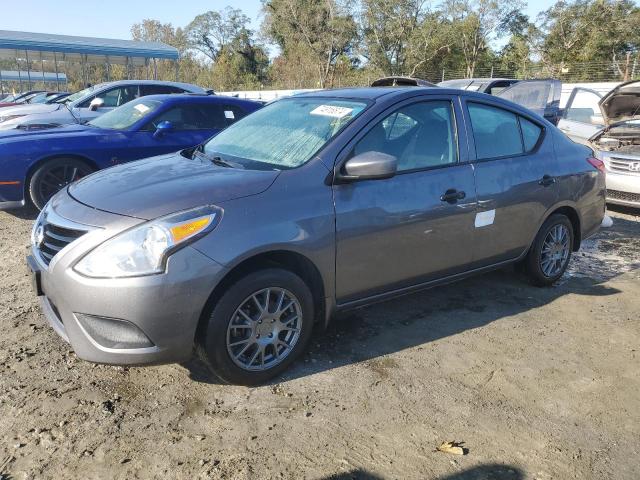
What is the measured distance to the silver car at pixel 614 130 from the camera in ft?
24.4

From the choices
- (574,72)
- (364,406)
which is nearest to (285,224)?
(364,406)

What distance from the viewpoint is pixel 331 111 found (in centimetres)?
356

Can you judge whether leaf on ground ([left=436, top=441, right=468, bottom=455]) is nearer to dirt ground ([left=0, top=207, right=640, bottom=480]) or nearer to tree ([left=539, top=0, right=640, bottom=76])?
dirt ground ([left=0, top=207, right=640, bottom=480])

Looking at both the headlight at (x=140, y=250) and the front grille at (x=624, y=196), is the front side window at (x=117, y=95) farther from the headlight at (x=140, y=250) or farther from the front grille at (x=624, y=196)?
the headlight at (x=140, y=250)

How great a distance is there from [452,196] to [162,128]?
4049 millimetres

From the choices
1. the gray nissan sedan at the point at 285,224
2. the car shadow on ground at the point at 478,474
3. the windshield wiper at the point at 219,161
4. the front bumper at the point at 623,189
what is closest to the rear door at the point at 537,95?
the front bumper at the point at 623,189

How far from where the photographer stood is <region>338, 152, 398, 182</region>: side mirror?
10.0 ft

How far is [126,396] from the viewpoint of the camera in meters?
2.88

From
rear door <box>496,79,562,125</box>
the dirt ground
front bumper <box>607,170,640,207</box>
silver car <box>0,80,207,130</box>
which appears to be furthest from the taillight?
silver car <box>0,80,207,130</box>

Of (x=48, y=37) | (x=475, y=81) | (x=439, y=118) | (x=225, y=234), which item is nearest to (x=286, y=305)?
(x=225, y=234)

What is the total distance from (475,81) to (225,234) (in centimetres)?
1055

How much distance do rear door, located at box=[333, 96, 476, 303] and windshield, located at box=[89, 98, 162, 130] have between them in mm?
4493

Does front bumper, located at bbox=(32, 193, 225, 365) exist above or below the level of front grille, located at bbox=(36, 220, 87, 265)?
below

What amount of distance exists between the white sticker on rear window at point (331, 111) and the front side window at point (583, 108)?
7.60m
